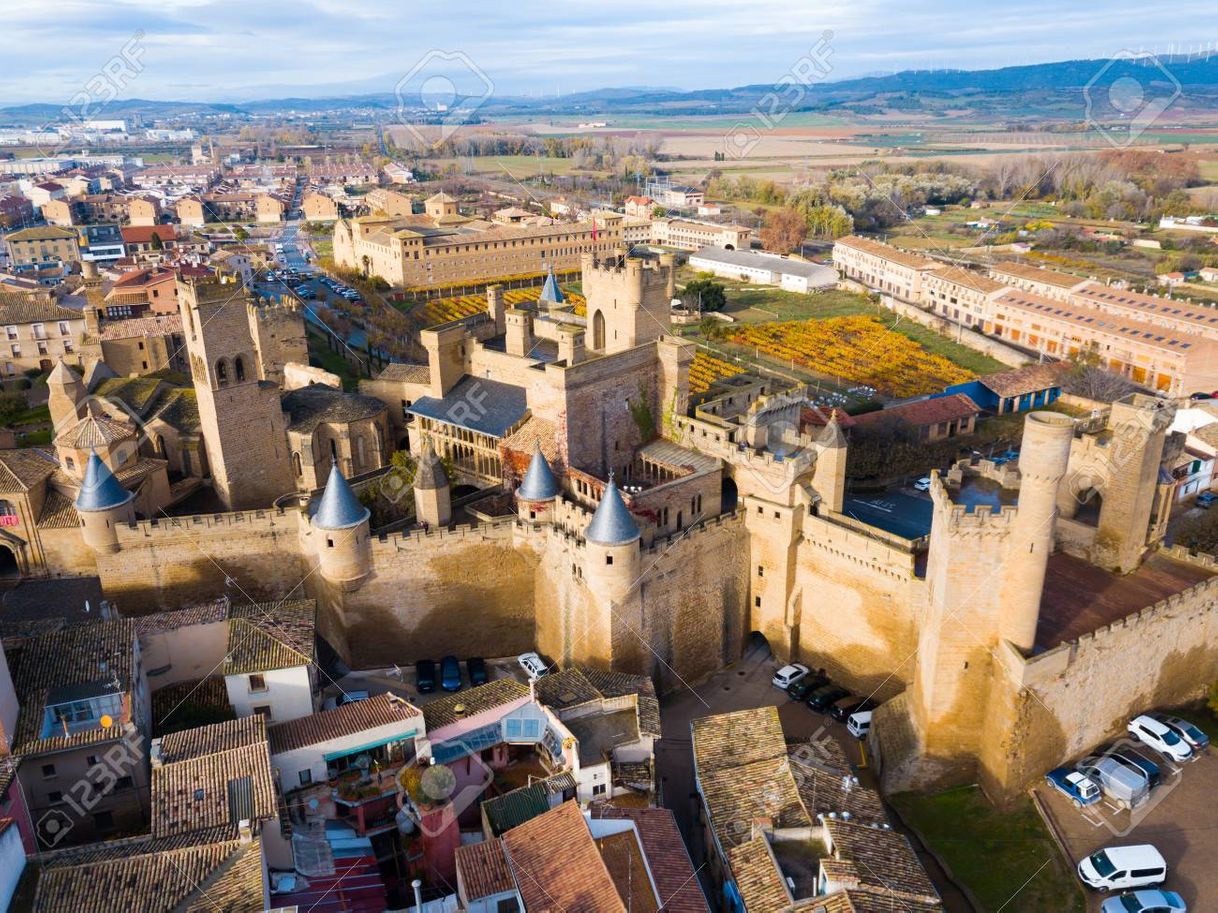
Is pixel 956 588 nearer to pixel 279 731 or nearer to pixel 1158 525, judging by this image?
pixel 1158 525

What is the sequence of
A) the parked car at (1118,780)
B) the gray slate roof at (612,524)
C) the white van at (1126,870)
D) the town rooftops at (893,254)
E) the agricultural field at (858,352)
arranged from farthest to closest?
the town rooftops at (893,254)
the agricultural field at (858,352)
the gray slate roof at (612,524)
the parked car at (1118,780)
the white van at (1126,870)

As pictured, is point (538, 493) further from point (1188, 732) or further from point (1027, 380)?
point (1027, 380)

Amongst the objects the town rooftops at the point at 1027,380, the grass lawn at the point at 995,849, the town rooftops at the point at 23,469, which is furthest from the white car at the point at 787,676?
the town rooftops at the point at 1027,380

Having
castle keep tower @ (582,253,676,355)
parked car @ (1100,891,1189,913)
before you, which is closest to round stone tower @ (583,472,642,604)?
castle keep tower @ (582,253,676,355)

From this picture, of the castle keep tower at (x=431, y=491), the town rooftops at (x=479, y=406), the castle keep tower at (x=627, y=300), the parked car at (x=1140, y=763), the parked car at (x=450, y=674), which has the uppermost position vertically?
the castle keep tower at (x=627, y=300)

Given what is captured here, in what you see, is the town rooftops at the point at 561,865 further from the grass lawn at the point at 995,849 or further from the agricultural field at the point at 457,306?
the agricultural field at the point at 457,306

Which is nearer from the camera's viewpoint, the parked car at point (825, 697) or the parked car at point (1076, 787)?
the parked car at point (1076, 787)

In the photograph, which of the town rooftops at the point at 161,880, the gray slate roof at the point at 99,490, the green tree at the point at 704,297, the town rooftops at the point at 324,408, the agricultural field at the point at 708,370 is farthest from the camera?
the green tree at the point at 704,297
